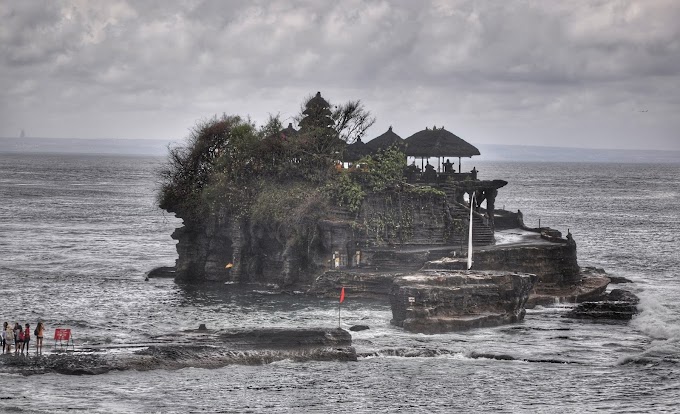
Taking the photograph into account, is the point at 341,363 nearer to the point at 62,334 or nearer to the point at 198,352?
the point at 198,352

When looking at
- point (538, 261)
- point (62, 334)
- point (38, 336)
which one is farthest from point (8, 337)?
point (538, 261)

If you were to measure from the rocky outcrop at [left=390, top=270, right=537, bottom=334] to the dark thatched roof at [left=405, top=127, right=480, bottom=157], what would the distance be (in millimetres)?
19066

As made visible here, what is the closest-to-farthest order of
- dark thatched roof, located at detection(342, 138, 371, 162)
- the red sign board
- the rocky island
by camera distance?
1. the red sign board
2. the rocky island
3. dark thatched roof, located at detection(342, 138, 371, 162)

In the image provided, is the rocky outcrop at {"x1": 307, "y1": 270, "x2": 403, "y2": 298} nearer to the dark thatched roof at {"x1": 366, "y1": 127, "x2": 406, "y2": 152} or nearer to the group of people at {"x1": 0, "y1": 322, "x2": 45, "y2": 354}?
the dark thatched roof at {"x1": 366, "y1": 127, "x2": 406, "y2": 152}

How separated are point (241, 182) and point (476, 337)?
2782 cm

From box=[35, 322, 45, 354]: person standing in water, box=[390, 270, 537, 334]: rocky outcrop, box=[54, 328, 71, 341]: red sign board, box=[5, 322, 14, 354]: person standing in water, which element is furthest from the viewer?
box=[390, 270, 537, 334]: rocky outcrop

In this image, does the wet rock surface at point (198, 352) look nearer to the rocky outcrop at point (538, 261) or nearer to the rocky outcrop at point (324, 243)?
the rocky outcrop at point (324, 243)

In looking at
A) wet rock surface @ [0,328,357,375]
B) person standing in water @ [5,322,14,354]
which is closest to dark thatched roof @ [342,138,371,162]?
wet rock surface @ [0,328,357,375]

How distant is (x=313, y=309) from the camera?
66.5 m

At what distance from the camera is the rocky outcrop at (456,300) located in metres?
60.3

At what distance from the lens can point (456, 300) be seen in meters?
61.5

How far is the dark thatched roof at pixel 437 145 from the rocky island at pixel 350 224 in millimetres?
106

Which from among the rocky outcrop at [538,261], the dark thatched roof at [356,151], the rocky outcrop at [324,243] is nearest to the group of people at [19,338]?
the rocky outcrop at [324,243]

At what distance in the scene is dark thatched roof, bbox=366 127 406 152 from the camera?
82938mm
